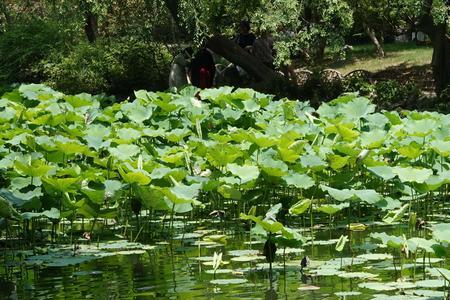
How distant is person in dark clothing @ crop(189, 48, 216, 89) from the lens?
15.8 meters

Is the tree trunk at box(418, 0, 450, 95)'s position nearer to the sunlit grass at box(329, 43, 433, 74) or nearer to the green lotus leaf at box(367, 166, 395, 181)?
the sunlit grass at box(329, 43, 433, 74)

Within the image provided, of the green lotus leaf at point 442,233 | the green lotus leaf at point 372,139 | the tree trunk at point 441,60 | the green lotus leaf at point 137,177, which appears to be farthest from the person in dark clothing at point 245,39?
the green lotus leaf at point 442,233

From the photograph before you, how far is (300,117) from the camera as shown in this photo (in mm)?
8445

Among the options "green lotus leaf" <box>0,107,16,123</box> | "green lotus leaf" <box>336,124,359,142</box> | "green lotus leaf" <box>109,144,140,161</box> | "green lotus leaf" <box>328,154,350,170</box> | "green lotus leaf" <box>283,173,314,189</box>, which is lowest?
"green lotus leaf" <box>283,173,314,189</box>

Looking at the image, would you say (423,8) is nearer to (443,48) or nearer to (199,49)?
(443,48)

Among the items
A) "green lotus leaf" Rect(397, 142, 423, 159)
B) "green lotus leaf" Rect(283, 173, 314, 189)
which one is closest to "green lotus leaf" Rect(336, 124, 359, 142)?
"green lotus leaf" Rect(397, 142, 423, 159)

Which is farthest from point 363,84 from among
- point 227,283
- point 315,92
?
point 227,283

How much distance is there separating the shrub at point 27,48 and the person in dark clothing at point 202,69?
13.8ft

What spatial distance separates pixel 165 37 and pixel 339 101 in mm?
9953

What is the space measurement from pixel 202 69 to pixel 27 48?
540 cm

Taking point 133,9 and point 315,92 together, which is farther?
point 133,9

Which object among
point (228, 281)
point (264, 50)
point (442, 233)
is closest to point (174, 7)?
point (264, 50)

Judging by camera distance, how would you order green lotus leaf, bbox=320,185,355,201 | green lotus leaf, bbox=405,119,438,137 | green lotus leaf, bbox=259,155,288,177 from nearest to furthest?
green lotus leaf, bbox=320,185,355,201, green lotus leaf, bbox=259,155,288,177, green lotus leaf, bbox=405,119,438,137

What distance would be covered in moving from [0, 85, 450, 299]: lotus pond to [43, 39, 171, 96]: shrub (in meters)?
9.98
